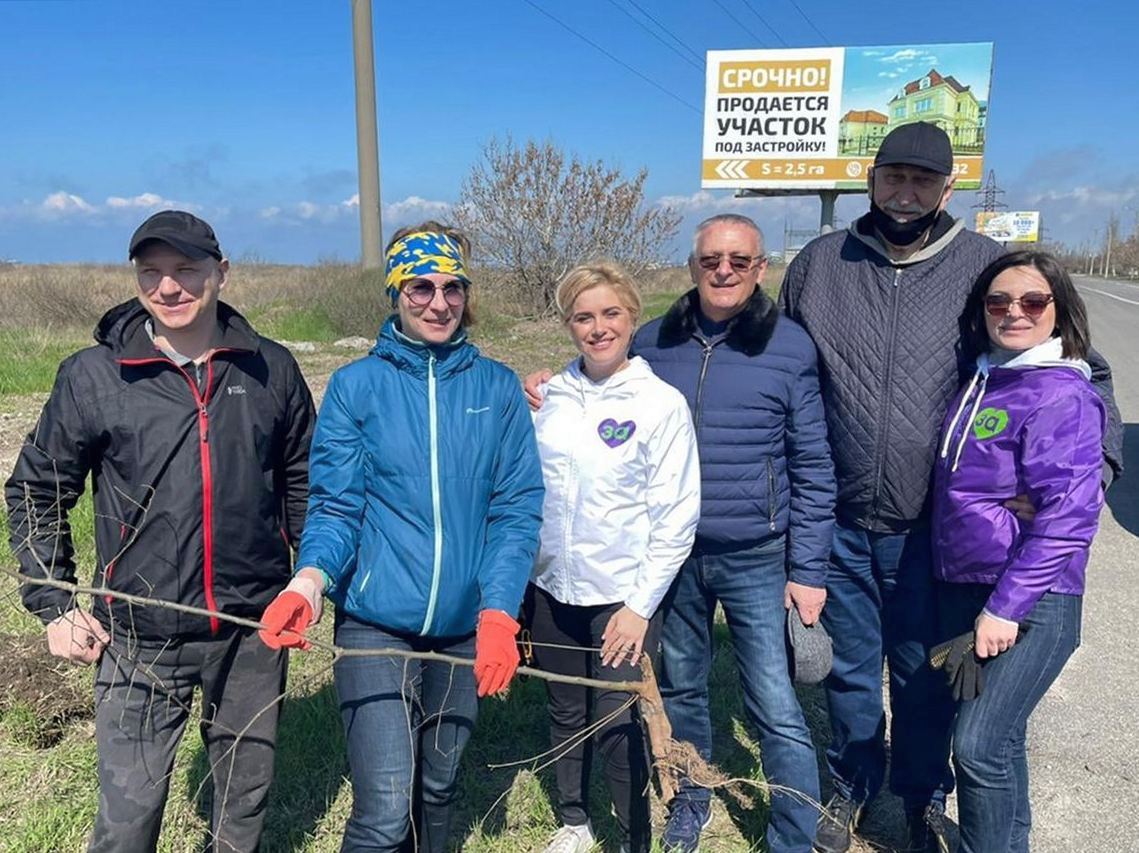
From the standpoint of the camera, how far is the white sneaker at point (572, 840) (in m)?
2.73

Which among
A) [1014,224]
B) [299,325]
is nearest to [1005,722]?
[299,325]

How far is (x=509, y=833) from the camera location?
296 centimetres

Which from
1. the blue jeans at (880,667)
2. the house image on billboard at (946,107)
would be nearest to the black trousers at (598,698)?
the blue jeans at (880,667)

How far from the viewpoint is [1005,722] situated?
2201 mm

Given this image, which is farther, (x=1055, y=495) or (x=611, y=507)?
(x=611, y=507)

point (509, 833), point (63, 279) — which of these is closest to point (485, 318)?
point (63, 279)

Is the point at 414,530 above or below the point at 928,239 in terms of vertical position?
below

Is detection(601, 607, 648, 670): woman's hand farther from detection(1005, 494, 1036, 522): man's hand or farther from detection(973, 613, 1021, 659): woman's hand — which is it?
detection(1005, 494, 1036, 522): man's hand

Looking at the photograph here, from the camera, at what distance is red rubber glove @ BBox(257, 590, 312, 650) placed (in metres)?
1.88

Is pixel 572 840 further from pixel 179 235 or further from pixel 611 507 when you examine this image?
pixel 179 235

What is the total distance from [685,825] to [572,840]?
38 cm

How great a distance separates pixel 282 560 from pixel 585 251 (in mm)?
17598

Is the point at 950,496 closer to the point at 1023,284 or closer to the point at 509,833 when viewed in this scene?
the point at 1023,284

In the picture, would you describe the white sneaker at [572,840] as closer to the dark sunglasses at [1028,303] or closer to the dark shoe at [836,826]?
the dark shoe at [836,826]
